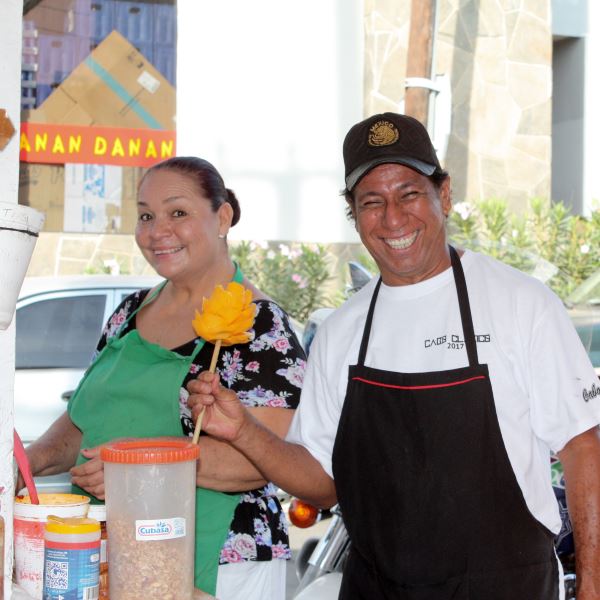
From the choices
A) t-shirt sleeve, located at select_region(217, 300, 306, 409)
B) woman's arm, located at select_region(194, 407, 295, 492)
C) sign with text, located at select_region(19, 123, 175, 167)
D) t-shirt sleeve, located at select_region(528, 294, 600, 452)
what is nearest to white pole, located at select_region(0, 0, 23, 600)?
woman's arm, located at select_region(194, 407, 295, 492)

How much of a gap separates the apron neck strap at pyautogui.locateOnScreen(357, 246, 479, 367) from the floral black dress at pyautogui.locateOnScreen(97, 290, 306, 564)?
32 cm

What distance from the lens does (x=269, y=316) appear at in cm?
291

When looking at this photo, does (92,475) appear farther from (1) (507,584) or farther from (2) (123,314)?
(1) (507,584)

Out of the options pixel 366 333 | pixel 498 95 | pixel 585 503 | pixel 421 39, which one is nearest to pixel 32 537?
pixel 366 333

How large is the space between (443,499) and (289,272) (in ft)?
30.1

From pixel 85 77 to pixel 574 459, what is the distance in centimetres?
1016

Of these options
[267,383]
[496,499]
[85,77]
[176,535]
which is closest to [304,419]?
[267,383]

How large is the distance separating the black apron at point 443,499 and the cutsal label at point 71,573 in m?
0.82

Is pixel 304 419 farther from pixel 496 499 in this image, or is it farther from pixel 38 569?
pixel 38 569

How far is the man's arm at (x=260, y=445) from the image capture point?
91.6 inches

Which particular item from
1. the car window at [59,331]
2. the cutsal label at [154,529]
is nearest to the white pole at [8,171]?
the cutsal label at [154,529]

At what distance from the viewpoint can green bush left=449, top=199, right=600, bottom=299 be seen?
36.4 feet

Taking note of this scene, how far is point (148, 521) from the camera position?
78.1 inches

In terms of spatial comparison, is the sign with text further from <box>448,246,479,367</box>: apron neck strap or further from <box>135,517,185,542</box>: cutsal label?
<box>135,517,185,542</box>: cutsal label
